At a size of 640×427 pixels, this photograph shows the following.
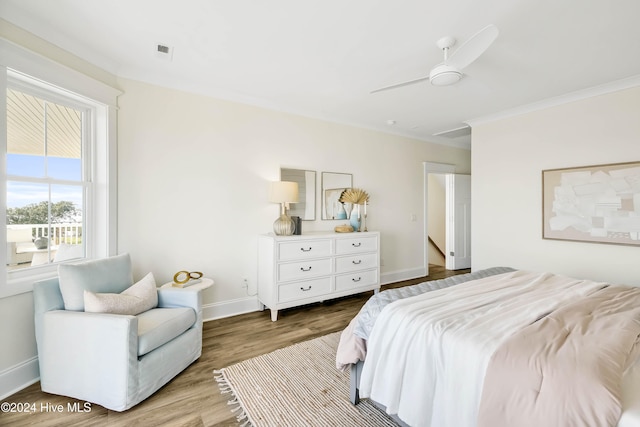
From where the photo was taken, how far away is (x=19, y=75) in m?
→ 1.93

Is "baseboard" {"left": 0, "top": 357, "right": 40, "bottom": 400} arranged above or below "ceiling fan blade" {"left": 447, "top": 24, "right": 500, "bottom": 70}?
below

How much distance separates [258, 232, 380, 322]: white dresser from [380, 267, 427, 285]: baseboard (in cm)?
85

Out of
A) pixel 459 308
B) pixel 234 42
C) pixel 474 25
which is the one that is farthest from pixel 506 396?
pixel 234 42

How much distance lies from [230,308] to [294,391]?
5.15 ft

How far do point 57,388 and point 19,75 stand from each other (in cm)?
215

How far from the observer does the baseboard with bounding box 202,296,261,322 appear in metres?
3.08

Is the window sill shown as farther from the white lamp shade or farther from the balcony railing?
the white lamp shade

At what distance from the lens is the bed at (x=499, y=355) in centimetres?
95

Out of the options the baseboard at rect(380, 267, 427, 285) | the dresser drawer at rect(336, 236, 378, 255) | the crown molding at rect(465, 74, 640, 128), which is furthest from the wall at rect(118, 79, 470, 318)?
the crown molding at rect(465, 74, 640, 128)

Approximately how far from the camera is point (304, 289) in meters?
3.20

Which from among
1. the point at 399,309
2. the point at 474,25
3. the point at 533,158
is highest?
the point at 474,25

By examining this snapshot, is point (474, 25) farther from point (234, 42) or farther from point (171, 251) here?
point (171, 251)

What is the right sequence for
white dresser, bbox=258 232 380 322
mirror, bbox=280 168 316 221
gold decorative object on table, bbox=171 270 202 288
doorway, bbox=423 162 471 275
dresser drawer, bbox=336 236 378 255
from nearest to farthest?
gold decorative object on table, bbox=171 270 202 288 → white dresser, bbox=258 232 380 322 → dresser drawer, bbox=336 236 378 255 → mirror, bbox=280 168 316 221 → doorway, bbox=423 162 471 275

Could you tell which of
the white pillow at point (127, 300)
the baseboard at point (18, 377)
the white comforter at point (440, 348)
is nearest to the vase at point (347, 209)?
the white comforter at point (440, 348)
